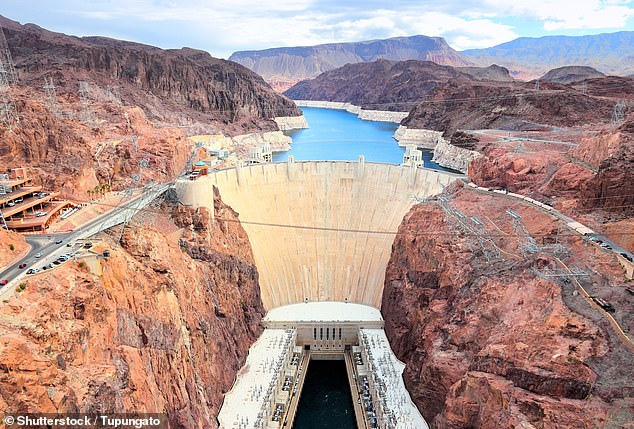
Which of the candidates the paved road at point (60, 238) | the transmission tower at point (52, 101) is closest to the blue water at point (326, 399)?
the paved road at point (60, 238)

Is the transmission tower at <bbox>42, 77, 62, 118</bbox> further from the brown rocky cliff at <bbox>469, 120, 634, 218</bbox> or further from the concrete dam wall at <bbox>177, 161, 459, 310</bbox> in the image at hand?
the brown rocky cliff at <bbox>469, 120, 634, 218</bbox>

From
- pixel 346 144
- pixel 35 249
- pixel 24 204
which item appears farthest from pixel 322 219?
pixel 346 144

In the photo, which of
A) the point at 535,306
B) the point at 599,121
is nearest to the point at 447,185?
the point at 535,306

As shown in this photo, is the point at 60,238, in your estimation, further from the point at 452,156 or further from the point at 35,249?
the point at 452,156

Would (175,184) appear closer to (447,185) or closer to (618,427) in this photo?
(447,185)

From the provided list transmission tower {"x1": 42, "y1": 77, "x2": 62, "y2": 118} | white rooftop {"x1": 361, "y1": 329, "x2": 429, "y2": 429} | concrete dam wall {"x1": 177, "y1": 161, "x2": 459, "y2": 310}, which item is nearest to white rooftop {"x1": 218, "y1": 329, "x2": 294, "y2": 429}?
concrete dam wall {"x1": 177, "y1": 161, "x2": 459, "y2": 310}

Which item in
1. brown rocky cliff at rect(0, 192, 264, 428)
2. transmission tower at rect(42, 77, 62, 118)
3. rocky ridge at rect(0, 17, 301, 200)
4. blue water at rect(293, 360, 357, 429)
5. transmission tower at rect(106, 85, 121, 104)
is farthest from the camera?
transmission tower at rect(106, 85, 121, 104)
